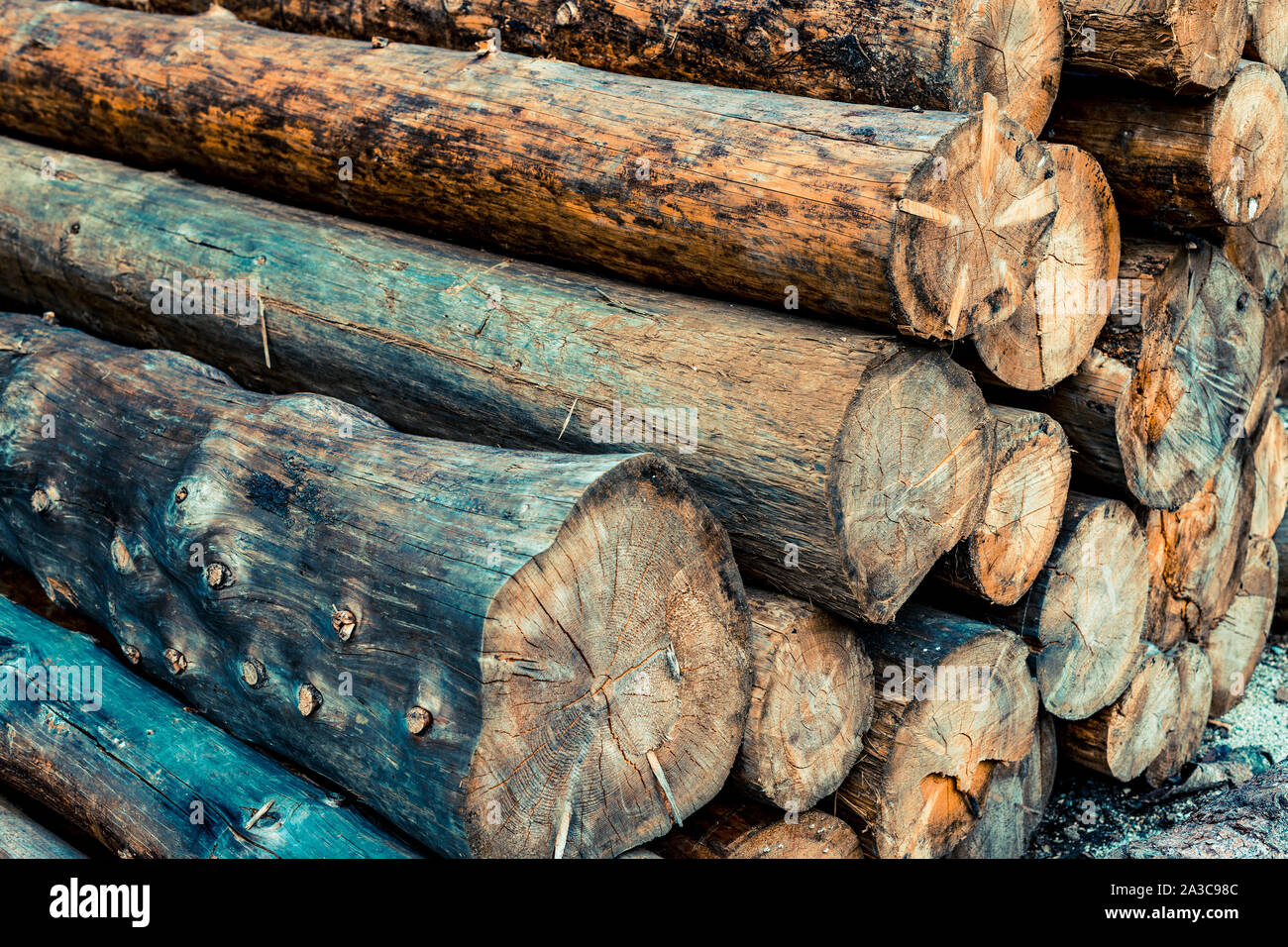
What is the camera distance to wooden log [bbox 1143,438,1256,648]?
4559 mm

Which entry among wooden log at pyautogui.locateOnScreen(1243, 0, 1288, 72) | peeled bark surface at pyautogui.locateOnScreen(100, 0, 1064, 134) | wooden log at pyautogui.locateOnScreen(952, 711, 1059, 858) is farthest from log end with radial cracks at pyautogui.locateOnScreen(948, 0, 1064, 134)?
wooden log at pyautogui.locateOnScreen(952, 711, 1059, 858)

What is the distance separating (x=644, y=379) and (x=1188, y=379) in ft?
7.86

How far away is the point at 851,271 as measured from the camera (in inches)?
113

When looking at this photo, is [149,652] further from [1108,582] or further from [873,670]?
[1108,582]

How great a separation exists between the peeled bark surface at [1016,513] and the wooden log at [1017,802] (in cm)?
80

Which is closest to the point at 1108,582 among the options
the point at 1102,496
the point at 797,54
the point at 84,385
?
the point at 1102,496

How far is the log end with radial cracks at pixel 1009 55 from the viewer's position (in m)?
3.15

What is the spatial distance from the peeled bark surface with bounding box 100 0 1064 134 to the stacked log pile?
14 millimetres

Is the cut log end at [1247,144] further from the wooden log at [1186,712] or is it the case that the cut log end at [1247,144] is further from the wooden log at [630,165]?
the wooden log at [1186,712]

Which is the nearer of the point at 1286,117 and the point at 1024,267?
the point at 1024,267

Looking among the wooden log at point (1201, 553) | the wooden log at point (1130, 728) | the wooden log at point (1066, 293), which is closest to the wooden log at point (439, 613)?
the wooden log at point (1066, 293)

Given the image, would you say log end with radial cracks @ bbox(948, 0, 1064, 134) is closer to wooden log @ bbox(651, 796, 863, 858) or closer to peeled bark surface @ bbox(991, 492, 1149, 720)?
peeled bark surface @ bbox(991, 492, 1149, 720)

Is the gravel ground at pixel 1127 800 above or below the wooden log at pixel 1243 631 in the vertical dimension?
below
